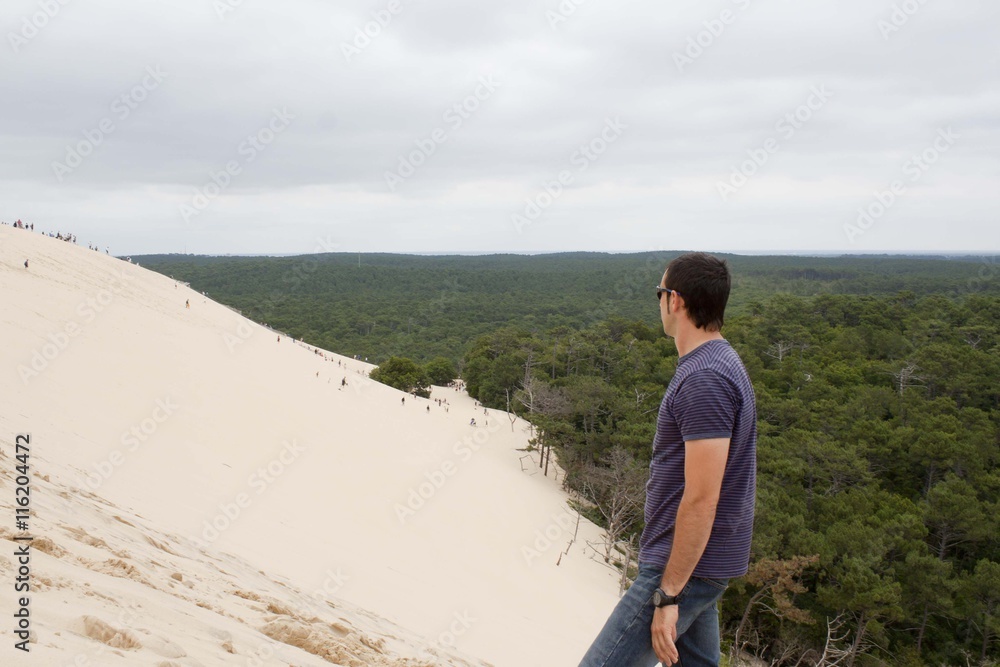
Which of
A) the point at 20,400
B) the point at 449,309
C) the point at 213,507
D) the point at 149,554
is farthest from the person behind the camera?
the point at 449,309

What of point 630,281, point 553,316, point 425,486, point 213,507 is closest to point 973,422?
point 425,486

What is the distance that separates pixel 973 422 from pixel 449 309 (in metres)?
74.2

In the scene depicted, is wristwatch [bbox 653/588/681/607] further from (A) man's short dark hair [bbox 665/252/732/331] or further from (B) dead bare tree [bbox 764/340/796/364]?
(B) dead bare tree [bbox 764/340/796/364]

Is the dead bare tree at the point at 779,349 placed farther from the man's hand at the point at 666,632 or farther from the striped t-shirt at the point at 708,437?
the man's hand at the point at 666,632

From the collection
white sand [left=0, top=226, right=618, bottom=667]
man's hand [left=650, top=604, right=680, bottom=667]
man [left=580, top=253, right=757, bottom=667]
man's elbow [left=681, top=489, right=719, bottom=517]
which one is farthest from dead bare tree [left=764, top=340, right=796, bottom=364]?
man's elbow [left=681, top=489, right=719, bottom=517]

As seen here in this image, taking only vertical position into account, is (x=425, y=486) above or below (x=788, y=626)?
above

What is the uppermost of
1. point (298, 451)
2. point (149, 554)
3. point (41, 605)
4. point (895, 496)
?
point (41, 605)

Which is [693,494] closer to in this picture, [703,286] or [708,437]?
[708,437]

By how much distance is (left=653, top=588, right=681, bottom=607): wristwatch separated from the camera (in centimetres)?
220

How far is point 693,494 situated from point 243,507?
1010cm

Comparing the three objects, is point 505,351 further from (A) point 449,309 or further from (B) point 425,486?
(A) point 449,309

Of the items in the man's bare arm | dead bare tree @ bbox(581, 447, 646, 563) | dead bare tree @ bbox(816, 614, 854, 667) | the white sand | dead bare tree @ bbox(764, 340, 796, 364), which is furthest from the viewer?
dead bare tree @ bbox(764, 340, 796, 364)

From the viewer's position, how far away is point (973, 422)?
24266mm

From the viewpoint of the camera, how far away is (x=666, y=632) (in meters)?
2.20
